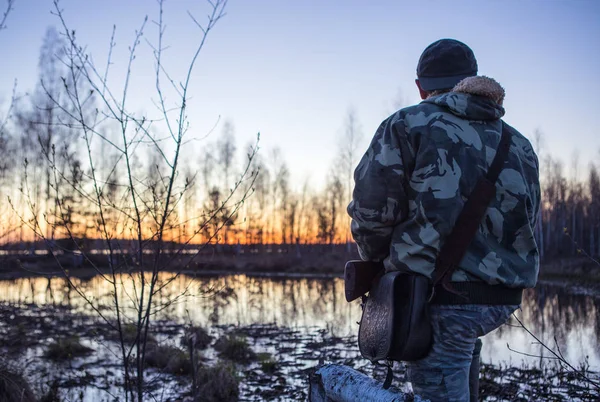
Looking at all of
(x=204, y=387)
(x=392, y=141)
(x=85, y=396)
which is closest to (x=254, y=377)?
(x=204, y=387)

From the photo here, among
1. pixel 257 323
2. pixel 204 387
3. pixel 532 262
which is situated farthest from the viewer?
pixel 257 323

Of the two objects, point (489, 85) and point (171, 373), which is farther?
point (171, 373)

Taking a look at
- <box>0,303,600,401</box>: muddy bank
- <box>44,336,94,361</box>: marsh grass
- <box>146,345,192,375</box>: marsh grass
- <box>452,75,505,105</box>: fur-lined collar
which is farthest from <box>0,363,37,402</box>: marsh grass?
<box>452,75,505,105</box>: fur-lined collar

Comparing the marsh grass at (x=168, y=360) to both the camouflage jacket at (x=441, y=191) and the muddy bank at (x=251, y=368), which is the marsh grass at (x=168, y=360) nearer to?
the muddy bank at (x=251, y=368)

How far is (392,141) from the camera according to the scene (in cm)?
184

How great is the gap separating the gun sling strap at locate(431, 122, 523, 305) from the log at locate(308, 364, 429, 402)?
357 mm

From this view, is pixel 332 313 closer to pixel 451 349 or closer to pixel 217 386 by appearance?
pixel 217 386

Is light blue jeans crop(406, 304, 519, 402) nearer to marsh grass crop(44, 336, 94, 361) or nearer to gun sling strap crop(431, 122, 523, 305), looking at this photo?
gun sling strap crop(431, 122, 523, 305)

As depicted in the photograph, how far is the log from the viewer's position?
5.39 ft

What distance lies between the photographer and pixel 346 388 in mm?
1811

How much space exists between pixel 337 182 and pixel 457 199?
36.6m

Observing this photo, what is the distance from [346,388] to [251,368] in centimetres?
623

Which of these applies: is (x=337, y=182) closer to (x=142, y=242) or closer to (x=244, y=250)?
(x=244, y=250)

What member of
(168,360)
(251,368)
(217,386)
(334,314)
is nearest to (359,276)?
(217,386)
